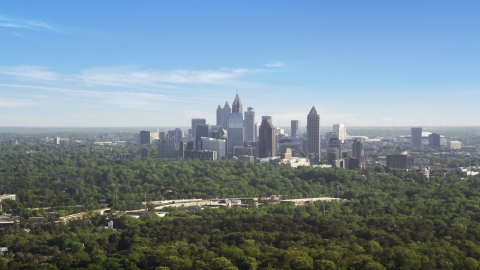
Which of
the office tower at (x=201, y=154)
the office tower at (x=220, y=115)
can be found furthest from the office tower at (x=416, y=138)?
the office tower at (x=201, y=154)

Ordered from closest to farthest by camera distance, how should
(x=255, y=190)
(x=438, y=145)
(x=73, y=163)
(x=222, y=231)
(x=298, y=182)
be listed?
(x=222, y=231)
(x=255, y=190)
(x=298, y=182)
(x=73, y=163)
(x=438, y=145)

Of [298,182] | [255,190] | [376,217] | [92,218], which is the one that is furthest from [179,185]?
[376,217]

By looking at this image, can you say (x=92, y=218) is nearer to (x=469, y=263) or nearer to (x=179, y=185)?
(x=179, y=185)

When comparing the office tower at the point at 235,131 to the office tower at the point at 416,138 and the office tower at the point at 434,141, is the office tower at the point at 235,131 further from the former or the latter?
the office tower at the point at 434,141

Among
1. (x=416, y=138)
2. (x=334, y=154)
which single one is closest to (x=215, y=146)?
(x=334, y=154)

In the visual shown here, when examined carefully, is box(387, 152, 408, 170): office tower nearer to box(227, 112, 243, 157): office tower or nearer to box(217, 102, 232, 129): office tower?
box(227, 112, 243, 157): office tower

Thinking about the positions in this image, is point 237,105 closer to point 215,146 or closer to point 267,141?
point 215,146
